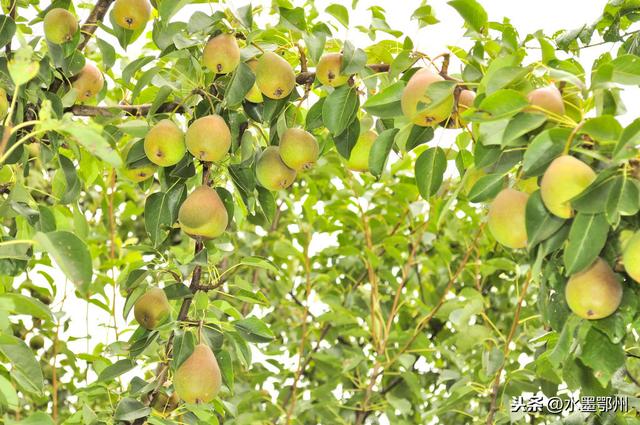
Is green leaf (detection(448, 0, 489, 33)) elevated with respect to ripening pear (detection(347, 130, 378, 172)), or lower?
elevated

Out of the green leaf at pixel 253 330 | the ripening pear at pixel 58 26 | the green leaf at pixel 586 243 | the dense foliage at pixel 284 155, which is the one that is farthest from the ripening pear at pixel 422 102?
the ripening pear at pixel 58 26

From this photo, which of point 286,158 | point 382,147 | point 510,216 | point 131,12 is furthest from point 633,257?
point 131,12

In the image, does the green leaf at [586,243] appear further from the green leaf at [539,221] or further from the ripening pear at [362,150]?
the ripening pear at [362,150]

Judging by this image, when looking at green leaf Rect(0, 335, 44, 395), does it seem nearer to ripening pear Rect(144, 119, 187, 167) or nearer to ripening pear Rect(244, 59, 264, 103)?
ripening pear Rect(144, 119, 187, 167)

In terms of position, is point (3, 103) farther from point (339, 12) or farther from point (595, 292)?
point (595, 292)

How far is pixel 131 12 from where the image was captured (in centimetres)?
121

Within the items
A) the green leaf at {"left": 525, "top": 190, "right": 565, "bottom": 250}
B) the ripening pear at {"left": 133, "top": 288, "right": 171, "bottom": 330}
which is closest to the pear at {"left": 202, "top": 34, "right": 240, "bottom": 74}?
the ripening pear at {"left": 133, "top": 288, "right": 171, "bottom": 330}

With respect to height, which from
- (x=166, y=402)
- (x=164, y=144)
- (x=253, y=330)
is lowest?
(x=166, y=402)

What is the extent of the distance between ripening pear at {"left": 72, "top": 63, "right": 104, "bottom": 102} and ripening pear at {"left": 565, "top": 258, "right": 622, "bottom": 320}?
0.79 meters

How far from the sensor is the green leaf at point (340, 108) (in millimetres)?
1062

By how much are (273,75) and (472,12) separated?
0.87ft

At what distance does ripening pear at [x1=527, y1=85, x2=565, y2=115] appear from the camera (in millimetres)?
816

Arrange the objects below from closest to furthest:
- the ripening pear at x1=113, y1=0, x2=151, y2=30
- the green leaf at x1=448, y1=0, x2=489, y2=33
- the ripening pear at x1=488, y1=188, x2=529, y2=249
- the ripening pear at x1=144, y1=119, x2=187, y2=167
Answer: the ripening pear at x1=488, y1=188, x2=529, y2=249
the green leaf at x1=448, y1=0, x2=489, y2=33
the ripening pear at x1=144, y1=119, x2=187, y2=167
the ripening pear at x1=113, y1=0, x2=151, y2=30

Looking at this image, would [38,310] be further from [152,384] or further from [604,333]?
[604,333]
